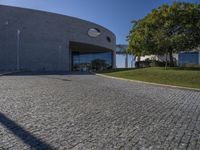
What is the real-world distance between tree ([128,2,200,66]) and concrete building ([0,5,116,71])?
2258 centimetres

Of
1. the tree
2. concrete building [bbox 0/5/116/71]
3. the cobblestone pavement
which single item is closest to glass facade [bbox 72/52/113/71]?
concrete building [bbox 0/5/116/71]

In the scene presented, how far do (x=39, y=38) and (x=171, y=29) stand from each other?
28845 millimetres

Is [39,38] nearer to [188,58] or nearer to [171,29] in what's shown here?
[171,29]

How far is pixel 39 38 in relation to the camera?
50750 millimetres

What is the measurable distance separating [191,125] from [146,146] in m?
2.15

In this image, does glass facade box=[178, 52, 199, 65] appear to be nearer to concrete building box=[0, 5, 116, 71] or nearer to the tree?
concrete building box=[0, 5, 116, 71]

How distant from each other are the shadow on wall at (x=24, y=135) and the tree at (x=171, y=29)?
23839 mm

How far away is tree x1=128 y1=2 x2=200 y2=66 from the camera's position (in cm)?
2817

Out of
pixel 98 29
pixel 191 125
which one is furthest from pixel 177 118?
pixel 98 29

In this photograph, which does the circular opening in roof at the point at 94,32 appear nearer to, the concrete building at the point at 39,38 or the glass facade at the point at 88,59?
the concrete building at the point at 39,38

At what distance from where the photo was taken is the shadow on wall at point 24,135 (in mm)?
4414

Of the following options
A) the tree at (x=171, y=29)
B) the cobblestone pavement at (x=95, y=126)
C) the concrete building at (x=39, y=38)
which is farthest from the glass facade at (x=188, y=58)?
the cobblestone pavement at (x=95, y=126)

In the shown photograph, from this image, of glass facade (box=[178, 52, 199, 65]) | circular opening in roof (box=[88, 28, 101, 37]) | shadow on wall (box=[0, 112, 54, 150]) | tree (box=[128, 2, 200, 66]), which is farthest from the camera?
glass facade (box=[178, 52, 199, 65])

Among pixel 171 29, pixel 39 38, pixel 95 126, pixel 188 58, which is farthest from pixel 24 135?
pixel 188 58
